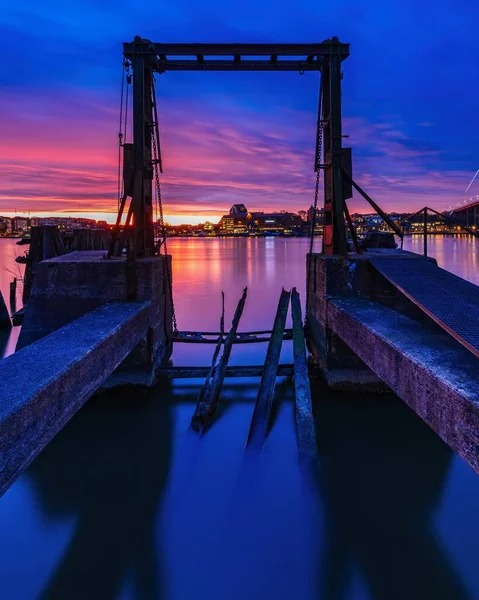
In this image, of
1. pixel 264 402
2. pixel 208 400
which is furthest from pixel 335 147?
pixel 208 400

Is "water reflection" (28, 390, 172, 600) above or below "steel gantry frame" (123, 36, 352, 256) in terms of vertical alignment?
below

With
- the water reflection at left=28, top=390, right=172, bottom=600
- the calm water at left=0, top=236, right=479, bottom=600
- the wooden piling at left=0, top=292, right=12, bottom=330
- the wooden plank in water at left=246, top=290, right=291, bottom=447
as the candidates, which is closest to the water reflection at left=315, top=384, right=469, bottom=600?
the calm water at left=0, top=236, right=479, bottom=600

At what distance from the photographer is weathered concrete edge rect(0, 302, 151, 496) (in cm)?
254

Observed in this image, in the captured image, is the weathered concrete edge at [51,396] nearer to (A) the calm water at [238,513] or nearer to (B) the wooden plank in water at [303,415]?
(A) the calm water at [238,513]

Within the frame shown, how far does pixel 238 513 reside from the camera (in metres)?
4.61

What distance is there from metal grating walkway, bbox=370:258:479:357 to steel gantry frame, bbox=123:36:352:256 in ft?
5.42

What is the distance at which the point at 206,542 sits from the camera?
419 centimetres

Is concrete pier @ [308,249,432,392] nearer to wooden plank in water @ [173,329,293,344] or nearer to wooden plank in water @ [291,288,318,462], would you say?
wooden plank in water @ [291,288,318,462]

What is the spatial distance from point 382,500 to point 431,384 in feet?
7.50

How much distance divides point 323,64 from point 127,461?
8573 millimetres

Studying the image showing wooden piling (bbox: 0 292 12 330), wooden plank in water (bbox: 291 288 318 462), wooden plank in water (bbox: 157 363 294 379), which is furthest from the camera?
wooden piling (bbox: 0 292 12 330)

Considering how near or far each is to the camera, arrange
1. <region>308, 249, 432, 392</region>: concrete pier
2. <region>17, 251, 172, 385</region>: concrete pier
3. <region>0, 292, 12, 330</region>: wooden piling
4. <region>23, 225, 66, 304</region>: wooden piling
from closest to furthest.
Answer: <region>17, 251, 172, 385</region>: concrete pier, <region>308, 249, 432, 392</region>: concrete pier, <region>23, 225, 66, 304</region>: wooden piling, <region>0, 292, 12, 330</region>: wooden piling

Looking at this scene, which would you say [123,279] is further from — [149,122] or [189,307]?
[189,307]

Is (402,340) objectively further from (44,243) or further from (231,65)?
(44,243)
